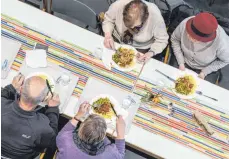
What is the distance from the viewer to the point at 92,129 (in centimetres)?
313

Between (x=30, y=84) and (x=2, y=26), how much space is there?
86 cm

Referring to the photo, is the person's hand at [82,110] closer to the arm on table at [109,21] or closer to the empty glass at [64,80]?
the empty glass at [64,80]

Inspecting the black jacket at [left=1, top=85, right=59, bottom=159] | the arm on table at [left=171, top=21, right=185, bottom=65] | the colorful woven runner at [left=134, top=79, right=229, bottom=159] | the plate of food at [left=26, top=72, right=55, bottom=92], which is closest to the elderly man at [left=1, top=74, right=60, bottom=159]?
the black jacket at [left=1, top=85, right=59, bottom=159]

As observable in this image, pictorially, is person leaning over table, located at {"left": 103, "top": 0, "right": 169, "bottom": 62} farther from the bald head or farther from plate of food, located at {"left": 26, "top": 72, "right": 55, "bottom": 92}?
plate of food, located at {"left": 26, "top": 72, "right": 55, "bottom": 92}

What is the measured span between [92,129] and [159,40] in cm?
141

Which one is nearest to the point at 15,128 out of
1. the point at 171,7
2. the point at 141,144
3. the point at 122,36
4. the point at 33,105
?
the point at 33,105

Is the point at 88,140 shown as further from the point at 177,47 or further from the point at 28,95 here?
the point at 177,47

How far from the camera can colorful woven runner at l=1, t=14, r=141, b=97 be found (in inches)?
144

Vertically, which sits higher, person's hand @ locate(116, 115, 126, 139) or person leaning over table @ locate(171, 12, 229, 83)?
person leaning over table @ locate(171, 12, 229, 83)

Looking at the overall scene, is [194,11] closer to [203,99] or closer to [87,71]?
[203,99]

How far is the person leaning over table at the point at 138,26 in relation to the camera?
11.8 ft

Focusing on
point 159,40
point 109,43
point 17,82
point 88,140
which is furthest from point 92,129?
point 159,40

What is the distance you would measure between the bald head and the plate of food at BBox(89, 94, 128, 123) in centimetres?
76

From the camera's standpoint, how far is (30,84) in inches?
128
